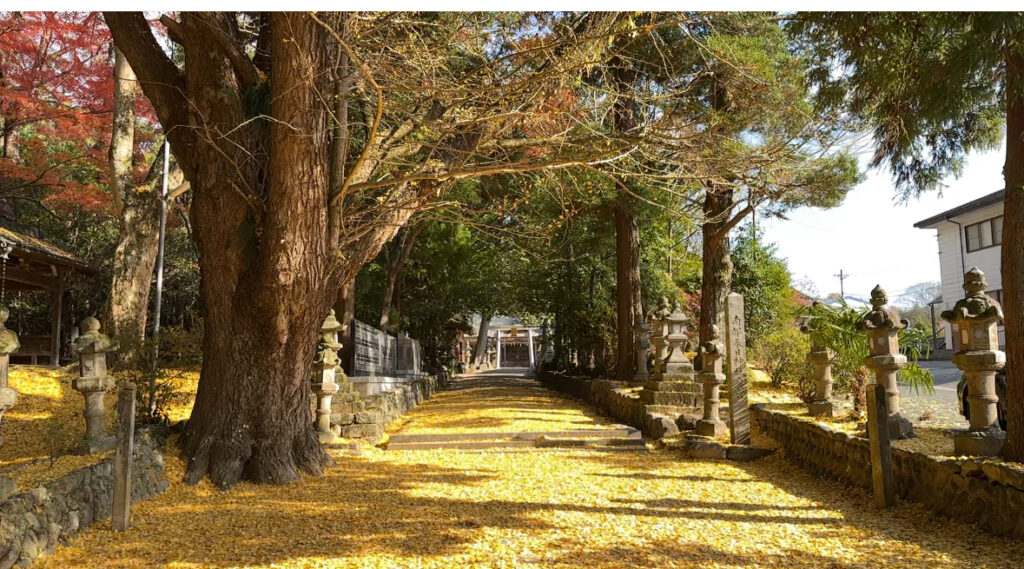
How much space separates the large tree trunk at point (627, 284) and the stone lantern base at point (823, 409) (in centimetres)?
612

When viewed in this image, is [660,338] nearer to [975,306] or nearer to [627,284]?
[627,284]

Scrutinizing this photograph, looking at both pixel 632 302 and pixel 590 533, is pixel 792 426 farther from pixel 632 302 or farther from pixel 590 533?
pixel 632 302

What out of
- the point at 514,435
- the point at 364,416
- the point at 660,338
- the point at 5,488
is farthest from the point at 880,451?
the point at 364,416

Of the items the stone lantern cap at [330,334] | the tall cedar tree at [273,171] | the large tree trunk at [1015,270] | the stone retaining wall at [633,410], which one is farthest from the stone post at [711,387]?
the stone lantern cap at [330,334]

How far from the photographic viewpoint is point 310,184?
604 centimetres

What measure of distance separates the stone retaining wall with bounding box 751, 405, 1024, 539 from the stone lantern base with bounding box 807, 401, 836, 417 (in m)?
0.82

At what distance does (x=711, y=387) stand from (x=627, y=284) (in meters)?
5.52

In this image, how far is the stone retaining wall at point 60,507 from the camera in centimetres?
371

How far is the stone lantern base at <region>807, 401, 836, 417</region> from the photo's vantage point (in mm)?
8086

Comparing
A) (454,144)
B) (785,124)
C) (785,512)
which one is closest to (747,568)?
(785,512)

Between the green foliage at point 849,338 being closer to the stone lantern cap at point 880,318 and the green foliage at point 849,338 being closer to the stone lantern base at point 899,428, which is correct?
the stone lantern cap at point 880,318

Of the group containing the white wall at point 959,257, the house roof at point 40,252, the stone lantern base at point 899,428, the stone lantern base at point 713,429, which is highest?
the white wall at point 959,257

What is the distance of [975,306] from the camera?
5312 millimetres

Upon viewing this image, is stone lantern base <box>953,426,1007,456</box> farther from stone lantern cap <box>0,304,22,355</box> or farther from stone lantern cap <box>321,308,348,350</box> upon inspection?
stone lantern cap <box>321,308,348,350</box>
